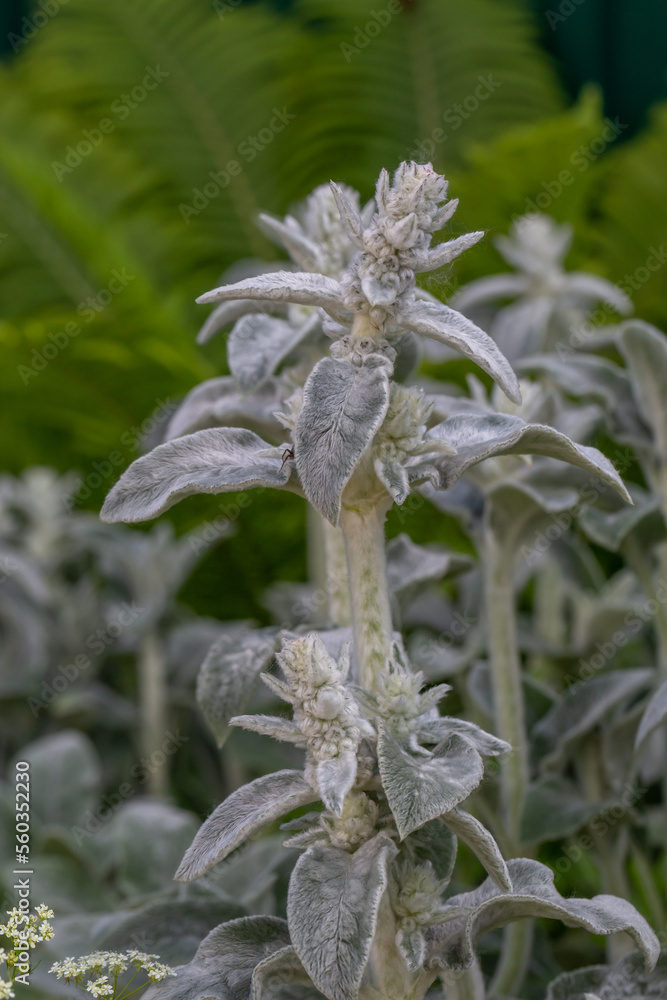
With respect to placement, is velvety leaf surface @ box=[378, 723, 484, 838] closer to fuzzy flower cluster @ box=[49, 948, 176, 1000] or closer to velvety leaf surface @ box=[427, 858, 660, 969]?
velvety leaf surface @ box=[427, 858, 660, 969]

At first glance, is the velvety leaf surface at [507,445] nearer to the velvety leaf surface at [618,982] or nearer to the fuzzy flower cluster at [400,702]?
the fuzzy flower cluster at [400,702]

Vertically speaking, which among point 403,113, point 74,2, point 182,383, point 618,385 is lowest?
point 618,385

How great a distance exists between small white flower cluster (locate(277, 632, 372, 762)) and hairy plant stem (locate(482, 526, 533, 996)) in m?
0.36

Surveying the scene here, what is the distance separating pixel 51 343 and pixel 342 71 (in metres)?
1.38

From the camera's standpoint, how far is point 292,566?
2039 millimetres

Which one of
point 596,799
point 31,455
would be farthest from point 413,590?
point 31,455

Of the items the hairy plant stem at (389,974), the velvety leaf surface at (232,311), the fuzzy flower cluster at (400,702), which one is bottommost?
the hairy plant stem at (389,974)

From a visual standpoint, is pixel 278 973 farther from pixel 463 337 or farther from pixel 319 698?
pixel 463 337

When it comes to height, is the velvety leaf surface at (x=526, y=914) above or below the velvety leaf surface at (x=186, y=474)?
below

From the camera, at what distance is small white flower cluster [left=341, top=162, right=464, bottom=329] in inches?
20.0

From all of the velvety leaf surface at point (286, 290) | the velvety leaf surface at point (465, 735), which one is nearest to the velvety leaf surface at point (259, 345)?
the velvety leaf surface at point (286, 290)

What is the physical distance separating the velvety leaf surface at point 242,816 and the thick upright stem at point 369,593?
7 centimetres

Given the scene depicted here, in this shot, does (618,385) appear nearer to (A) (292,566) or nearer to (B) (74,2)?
(A) (292,566)

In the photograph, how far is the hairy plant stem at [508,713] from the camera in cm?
81
